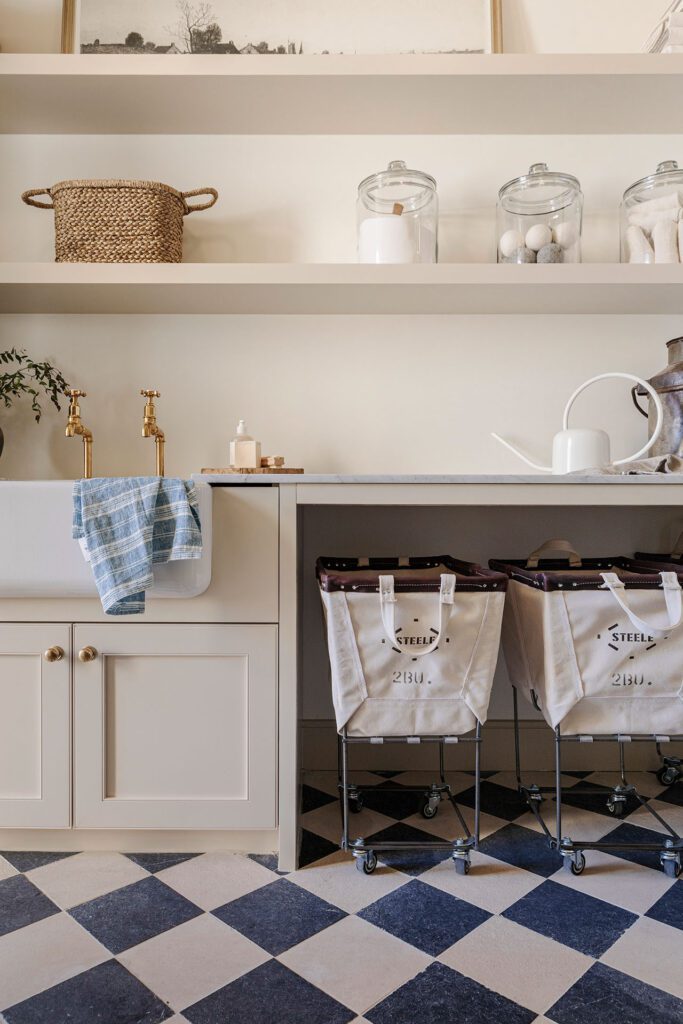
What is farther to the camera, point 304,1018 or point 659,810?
point 659,810

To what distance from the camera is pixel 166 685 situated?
139cm

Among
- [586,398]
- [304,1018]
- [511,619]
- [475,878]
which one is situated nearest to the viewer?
[304,1018]

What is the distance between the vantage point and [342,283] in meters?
1.76

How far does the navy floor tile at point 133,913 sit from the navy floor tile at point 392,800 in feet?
1.85

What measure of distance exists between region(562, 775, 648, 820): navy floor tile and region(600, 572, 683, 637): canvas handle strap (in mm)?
542

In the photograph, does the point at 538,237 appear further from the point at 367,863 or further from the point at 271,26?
the point at 367,863

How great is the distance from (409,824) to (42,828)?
0.82 metres

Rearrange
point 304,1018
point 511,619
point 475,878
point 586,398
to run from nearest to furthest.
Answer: point 304,1018, point 475,878, point 511,619, point 586,398

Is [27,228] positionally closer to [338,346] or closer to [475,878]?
[338,346]

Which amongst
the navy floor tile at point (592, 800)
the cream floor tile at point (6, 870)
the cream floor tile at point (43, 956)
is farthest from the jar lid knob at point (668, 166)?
the cream floor tile at point (6, 870)

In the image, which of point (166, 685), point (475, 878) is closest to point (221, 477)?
point (166, 685)

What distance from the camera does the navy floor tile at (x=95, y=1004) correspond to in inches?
38.2

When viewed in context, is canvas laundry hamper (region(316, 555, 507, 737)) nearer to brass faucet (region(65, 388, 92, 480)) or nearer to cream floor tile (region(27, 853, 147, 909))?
cream floor tile (region(27, 853, 147, 909))

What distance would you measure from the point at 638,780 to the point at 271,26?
2.41 m
